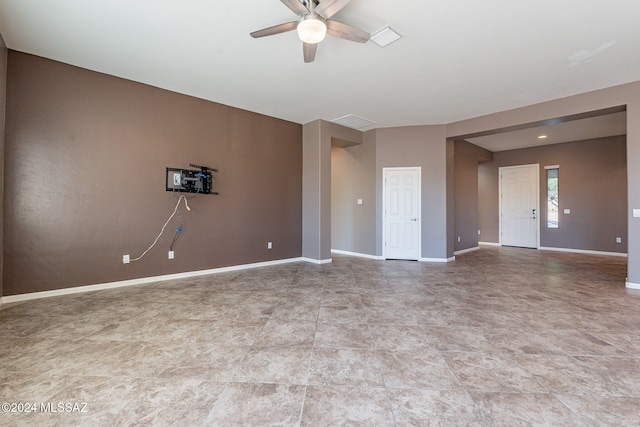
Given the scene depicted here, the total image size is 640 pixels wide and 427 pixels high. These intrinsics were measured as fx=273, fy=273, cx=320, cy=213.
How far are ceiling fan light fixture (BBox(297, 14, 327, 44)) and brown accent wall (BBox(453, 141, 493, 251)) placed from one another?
548 cm

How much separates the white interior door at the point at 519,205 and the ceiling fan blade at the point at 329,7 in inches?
313

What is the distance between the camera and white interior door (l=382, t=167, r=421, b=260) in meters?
5.86

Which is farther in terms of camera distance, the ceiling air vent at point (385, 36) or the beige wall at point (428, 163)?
the beige wall at point (428, 163)

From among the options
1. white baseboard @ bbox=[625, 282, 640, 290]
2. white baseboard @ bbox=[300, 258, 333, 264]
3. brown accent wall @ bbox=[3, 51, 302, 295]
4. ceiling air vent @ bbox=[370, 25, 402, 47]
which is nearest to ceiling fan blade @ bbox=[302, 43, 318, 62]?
ceiling air vent @ bbox=[370, 25, 402, 47]

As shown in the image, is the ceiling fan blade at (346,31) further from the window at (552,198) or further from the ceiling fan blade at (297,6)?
the window at (552,198)

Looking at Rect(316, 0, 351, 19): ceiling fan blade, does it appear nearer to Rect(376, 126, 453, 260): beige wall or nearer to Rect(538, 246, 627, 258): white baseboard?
Rect(376, 126, 453, 260): beige wall

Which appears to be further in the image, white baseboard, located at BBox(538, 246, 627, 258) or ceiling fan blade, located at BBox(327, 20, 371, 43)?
white baseboard, located at BBox(538, 246, 627, 258)

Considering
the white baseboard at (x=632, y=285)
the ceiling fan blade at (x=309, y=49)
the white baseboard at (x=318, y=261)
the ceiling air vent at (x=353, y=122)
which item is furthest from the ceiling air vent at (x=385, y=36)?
the white baseboard at (x=632, y=285)

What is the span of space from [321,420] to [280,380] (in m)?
0.42

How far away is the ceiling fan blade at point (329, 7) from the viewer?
217cm

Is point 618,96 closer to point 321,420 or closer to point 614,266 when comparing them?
point 614,266

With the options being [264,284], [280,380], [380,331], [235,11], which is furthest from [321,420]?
[235,11]

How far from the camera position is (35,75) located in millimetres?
3246

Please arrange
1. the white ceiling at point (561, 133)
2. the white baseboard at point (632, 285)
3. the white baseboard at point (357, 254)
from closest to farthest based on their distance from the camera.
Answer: the white baseboard at point (632, 285) < the white ceiling at point (561, 133) < the white baseboard at point (357, 254)
